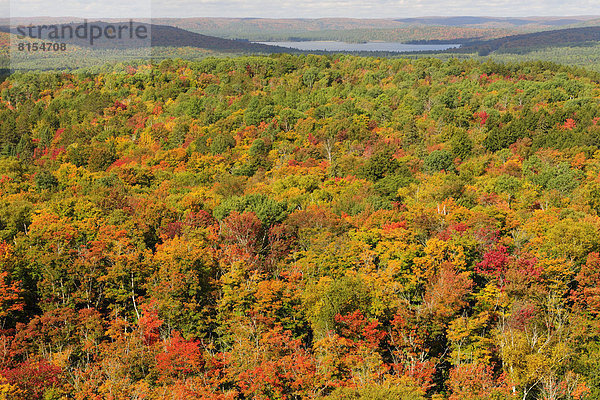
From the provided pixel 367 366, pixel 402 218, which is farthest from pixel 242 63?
pixel 367 366

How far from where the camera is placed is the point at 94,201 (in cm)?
6731

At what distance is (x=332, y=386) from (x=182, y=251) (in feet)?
59.5

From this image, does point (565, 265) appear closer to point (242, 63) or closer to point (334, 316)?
point (334, 316)

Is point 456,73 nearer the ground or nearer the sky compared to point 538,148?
nearer the sky

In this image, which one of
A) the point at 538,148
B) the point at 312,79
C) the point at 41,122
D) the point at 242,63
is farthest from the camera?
the point at 242,63

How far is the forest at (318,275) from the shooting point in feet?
124

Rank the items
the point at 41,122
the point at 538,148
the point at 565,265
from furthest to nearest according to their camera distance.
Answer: the point at 41,122
the point at 538,148
the point at 565,265

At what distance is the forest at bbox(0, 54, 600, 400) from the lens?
37.8 meters

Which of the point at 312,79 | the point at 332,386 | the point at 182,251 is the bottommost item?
the point at 332,386

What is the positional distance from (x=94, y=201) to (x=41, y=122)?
8666 centimetres

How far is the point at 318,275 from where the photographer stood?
169 feet

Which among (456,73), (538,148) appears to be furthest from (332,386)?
(456,73)

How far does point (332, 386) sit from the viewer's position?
123 feet

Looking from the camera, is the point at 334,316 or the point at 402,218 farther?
the point at 402,218
